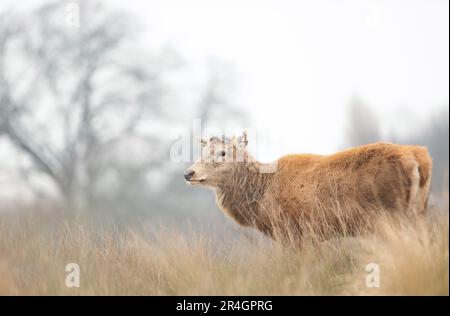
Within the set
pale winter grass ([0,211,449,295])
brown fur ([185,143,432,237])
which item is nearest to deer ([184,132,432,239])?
brown fur ([185,143,432,237])

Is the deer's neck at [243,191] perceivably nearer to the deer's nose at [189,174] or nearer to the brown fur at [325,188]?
the brown fur at [325,188]

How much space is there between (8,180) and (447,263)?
14.9 meters

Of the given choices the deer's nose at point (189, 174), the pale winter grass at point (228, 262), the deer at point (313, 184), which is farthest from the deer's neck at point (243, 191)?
the pale winter grass at point (228, 262)

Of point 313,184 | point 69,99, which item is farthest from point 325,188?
point 69,99

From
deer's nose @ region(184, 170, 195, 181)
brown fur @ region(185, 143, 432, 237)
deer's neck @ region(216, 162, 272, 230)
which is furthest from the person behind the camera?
deer's neck @ region(216, 162, 272, 230)

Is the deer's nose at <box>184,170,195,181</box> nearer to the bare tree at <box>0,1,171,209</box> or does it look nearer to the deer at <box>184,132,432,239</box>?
the deer at <box>184,132,432,239</box>

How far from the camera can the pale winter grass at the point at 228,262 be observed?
689 centimetres

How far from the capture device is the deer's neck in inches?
381

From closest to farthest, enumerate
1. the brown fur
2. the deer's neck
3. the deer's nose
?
the brown fur → the deer's nose → the deer's neck

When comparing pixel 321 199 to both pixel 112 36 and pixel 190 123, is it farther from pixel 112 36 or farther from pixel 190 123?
pixel 112 36

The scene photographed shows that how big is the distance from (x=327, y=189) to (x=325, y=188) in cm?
4

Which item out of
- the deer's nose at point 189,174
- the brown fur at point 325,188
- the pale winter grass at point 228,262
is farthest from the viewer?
the deer's nose at point 189,174

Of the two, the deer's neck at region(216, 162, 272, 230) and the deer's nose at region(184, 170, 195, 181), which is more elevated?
the deer's nose at region(184, 170, 195, 181)
